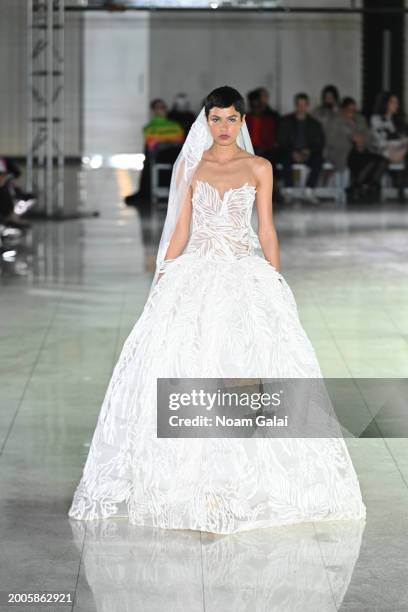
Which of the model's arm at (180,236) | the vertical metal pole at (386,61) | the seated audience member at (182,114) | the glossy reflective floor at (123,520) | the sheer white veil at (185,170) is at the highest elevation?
the vertical metal pole at (386,61)

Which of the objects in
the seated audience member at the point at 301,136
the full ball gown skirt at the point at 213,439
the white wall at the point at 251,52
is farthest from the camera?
the white wall at the point at 251,52

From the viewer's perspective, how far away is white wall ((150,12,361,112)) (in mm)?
20859

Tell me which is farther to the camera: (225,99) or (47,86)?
(47,86)

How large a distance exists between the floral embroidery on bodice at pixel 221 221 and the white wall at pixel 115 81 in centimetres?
1753

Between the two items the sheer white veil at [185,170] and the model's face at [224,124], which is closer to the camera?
the model's face at [224,124]

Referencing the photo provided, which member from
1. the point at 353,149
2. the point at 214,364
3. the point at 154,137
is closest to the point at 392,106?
the point at 353,149

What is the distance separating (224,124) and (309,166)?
432 inches

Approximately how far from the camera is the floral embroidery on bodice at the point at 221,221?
4.00 m

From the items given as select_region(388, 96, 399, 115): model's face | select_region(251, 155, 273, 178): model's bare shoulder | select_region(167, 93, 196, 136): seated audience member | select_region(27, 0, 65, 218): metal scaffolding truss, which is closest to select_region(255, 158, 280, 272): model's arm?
select_region(251, 155, 273, 178): model's bare shoulder

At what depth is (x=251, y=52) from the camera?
21.0m

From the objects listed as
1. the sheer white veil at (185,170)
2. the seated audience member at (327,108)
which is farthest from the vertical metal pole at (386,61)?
the sheer white veil at (185,170)

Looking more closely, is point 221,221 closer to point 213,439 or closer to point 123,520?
point 213,439

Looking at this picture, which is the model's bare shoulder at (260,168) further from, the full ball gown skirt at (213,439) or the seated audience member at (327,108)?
the seated audience member at (327,108)

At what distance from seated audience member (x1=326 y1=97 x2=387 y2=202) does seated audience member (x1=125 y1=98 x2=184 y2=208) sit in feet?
5.71
